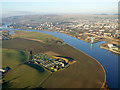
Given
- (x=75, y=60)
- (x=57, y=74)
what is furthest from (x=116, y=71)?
(x=57, y=74)

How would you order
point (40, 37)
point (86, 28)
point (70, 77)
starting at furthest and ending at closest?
point (86, 28) → point (40, 37) → point (70, 77)

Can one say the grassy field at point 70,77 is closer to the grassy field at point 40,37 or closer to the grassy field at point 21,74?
the grassy field at point 21,74

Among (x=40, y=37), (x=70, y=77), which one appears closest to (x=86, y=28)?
(x=40, y=37)

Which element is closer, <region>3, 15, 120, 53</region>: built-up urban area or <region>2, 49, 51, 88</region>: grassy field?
<region>2, 49, 51, 88</region>: grassy field

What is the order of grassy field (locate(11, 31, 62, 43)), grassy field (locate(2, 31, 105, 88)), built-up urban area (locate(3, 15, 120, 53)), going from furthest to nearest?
built-up urban area (locate(3, 15, 120, 53)) < grassy field (locate(11, 31, 62, 43)) < grassy field (locate(2, 31, 105, 88))

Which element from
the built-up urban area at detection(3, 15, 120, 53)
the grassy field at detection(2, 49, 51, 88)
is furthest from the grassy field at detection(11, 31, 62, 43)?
the grassy field at detection(2, 49, 51, 88)

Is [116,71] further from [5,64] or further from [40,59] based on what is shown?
[5,64]

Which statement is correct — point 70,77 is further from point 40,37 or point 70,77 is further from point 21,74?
point 40,37

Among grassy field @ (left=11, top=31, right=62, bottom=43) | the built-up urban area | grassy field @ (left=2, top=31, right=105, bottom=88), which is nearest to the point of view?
grassy field @ (left=2, top=31, right=105, bottom=88)

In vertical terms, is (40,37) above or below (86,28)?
below

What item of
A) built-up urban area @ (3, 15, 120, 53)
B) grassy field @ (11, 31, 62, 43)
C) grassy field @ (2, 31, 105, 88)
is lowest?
grassy field @ (2, 31, 105, 88)

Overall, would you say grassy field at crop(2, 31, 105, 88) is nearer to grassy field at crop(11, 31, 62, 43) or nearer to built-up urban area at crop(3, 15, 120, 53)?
built-up urban area at crop(3, 15, 120, 53)
